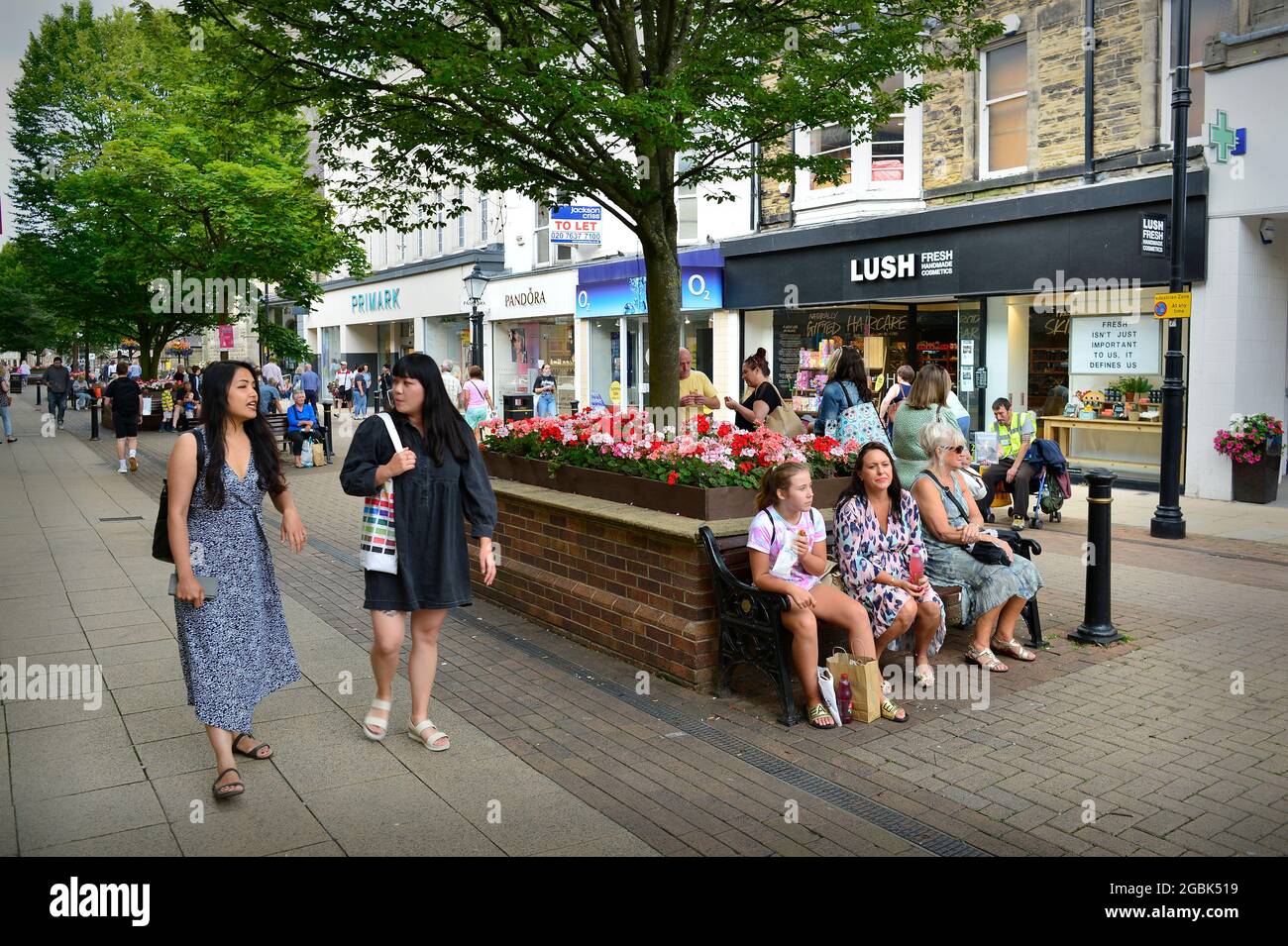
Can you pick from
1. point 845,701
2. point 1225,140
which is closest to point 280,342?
point 1225,140

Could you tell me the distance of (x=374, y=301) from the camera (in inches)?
1603

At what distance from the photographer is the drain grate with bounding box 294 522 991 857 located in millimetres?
4137

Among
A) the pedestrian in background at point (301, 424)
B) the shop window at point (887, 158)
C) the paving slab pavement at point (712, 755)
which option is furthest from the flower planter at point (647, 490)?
the pedestrian in background at point (301, 424)

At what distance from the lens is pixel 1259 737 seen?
524 centimetres

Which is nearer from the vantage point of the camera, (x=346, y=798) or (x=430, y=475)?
(x=346, y=798)

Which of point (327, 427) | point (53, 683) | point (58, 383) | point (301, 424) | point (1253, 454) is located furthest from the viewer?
point (58, 383)

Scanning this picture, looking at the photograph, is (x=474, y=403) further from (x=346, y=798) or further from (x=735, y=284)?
(x=346, y=798)

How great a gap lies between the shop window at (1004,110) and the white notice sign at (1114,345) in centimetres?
269

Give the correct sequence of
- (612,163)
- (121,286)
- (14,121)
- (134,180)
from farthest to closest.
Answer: (14,121) → (121,286) → (134,180) → (612,163)

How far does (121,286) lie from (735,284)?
1821 cm

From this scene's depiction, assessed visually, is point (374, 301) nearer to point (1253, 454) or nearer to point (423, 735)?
point (1253, 454)

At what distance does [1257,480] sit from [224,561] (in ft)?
42.5
